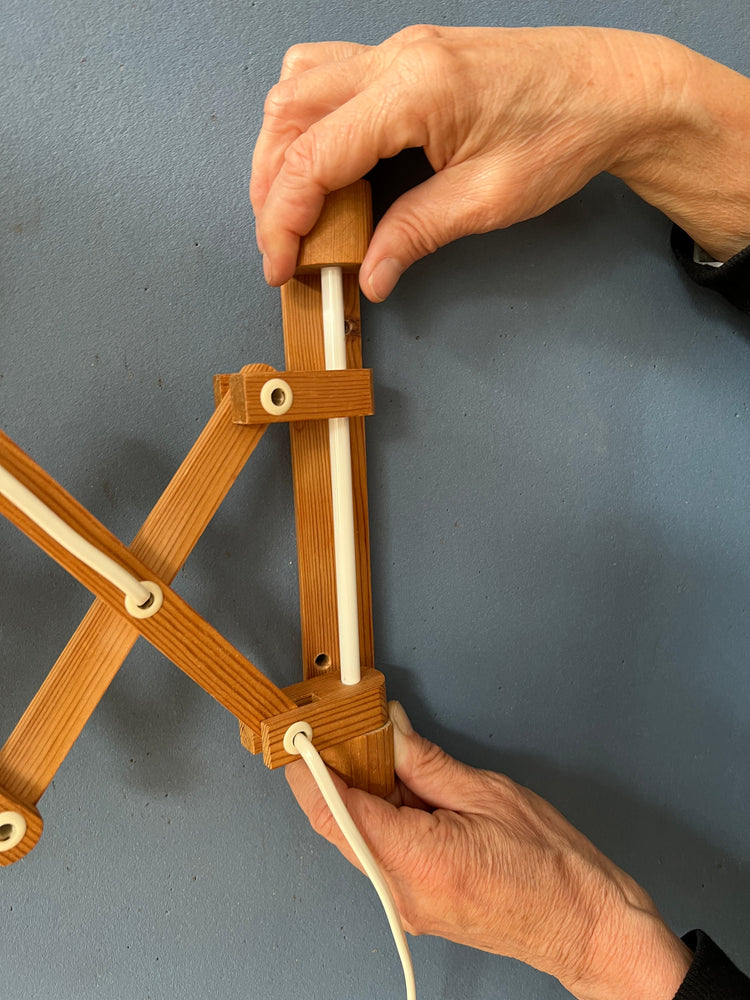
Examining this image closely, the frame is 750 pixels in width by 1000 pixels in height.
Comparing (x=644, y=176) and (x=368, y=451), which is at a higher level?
(x=644, y=176)

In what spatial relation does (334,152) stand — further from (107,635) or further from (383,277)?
(107,635)

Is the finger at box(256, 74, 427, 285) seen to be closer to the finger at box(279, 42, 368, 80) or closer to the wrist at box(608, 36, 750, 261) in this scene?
the finger at box(279, 42, 368, 80)

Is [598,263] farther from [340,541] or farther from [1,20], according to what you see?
[1,20]

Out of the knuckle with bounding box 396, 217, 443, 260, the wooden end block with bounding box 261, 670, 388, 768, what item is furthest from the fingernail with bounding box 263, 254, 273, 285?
the wooden end block with bounding box 261, 670, 388, 768

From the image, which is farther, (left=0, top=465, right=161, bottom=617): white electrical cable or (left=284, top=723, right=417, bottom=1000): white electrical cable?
(left=284, top=723, right=417, bottom=1000): white electrical cable

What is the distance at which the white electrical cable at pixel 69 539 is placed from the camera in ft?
1.28

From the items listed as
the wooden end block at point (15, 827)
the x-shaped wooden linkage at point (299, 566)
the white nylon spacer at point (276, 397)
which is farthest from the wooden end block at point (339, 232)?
the wooden end block at point (15, 827)

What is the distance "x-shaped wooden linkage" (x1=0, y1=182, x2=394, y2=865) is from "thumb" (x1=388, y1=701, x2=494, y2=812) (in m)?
0.02

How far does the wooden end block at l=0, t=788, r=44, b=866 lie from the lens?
436 mm

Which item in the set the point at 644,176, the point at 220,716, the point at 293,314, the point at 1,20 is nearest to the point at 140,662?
the point at 220,716

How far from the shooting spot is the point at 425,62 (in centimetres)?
45

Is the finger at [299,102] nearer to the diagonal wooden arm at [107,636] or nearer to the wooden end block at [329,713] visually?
the diagonal wooden arm at [107,636]

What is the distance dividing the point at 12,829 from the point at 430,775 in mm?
329

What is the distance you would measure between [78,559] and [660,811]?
671mm
